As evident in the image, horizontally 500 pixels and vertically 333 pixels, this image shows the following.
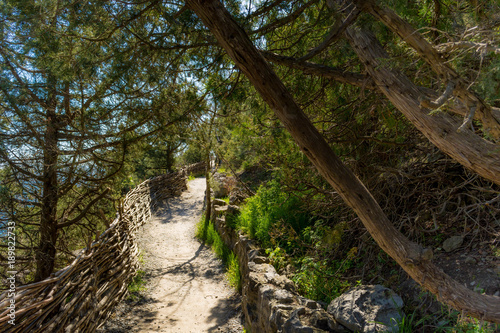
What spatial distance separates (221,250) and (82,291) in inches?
136

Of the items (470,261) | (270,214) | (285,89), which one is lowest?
(470,261)

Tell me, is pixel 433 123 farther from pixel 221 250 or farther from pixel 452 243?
pixel 221 250

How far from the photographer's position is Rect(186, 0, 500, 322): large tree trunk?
1891 mm

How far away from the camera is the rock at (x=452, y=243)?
110 inches

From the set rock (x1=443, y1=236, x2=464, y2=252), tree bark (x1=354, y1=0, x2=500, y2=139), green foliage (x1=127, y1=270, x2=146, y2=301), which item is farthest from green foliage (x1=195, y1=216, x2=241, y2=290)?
tree bark (x1=354, y1=0, x2=500, y2=139)

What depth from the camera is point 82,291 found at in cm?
376

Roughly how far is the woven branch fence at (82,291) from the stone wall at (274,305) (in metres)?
2.01

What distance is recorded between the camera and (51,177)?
4.32 metres

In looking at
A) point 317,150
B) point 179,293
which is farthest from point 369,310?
point 179,293

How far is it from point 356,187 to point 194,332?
3319mm

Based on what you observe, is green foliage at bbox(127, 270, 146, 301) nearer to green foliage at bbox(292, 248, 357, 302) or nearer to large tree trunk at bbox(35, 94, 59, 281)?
large tree trunk at bbox(35, 94, 59, 281)

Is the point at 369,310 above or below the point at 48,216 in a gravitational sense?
below

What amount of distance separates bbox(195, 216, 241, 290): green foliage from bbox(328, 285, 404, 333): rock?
2877mm

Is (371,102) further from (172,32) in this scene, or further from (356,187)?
(172,32)
